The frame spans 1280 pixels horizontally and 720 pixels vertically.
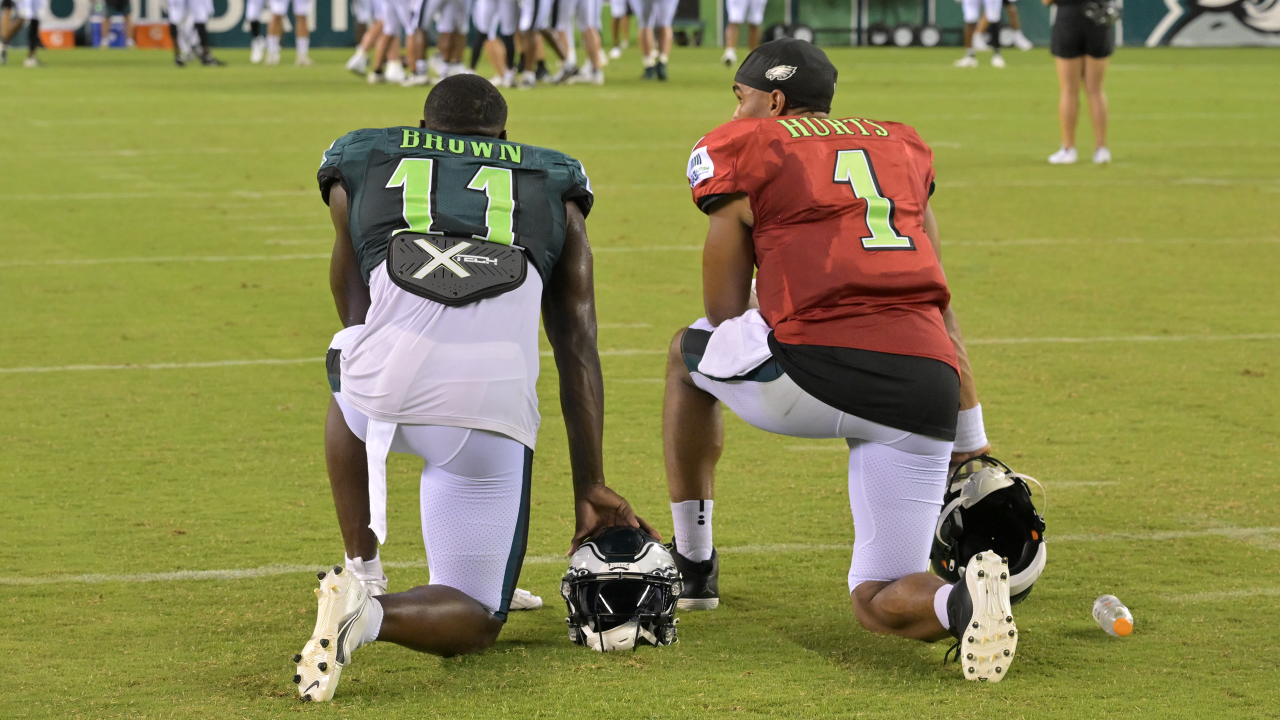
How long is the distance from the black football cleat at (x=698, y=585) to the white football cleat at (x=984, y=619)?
76 centimetres

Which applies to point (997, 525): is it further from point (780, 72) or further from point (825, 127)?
point (780, 72)

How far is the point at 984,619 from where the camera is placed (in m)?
3.27

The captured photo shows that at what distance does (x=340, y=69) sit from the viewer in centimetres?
2383

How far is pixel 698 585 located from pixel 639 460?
136 cm

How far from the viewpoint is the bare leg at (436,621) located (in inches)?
132

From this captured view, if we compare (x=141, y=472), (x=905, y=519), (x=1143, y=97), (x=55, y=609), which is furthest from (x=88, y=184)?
(x=1143, y=97)

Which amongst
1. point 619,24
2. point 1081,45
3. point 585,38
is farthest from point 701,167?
Answer: point 619,24

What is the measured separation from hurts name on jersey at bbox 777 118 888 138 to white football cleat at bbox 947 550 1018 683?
1073mm

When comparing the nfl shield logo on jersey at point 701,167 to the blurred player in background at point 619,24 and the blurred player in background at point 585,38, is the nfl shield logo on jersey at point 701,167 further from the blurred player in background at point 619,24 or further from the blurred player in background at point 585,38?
the blurred player in background at point 619,24

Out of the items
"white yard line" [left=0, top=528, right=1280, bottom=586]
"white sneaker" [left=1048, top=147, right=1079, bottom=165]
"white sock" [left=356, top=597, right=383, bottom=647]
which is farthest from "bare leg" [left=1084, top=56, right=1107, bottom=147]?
"white sock" [left=356, top=597, right=383, bottom=647]

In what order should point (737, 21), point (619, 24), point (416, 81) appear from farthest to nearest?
point (619, 24) → point (737, 21) → point (416, 81)

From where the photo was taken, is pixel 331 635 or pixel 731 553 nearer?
pixel 331 635

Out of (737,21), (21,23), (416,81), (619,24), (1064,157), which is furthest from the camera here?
(619,24)

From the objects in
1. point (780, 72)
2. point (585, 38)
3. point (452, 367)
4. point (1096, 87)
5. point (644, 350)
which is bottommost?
point (644, 350)
